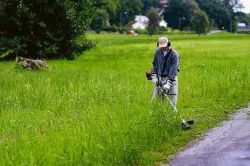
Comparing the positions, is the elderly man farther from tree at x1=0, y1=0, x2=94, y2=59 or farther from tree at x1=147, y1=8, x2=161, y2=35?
tree at x1=147, y1=8, x2=161, y2=35

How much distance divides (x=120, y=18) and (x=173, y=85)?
455ft

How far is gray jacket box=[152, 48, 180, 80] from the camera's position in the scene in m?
10.7

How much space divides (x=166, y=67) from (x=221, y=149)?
259 cm

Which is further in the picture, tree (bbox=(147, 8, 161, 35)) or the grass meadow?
tree (bbox=(147, 8, 161, 35))

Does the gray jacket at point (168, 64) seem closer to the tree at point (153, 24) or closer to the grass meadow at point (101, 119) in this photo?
the grass meadow at point (101, 119)

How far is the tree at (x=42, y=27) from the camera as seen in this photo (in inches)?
1203

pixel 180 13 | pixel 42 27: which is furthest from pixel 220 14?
pixel 42 27

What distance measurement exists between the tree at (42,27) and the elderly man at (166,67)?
67.2 ft

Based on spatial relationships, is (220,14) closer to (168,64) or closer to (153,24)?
(153,24)

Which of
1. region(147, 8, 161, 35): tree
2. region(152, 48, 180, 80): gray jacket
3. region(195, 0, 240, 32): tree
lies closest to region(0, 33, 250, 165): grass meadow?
region(152, 48, 180, 80): gray jacket

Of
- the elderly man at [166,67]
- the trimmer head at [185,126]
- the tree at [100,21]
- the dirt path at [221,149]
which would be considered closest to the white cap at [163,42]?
the elderly man at [166,67]

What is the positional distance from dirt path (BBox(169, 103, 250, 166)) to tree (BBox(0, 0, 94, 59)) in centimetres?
2125

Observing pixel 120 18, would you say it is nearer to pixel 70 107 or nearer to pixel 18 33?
pixel 18 33

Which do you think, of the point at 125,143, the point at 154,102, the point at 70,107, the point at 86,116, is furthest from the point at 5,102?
the point at 125,143
